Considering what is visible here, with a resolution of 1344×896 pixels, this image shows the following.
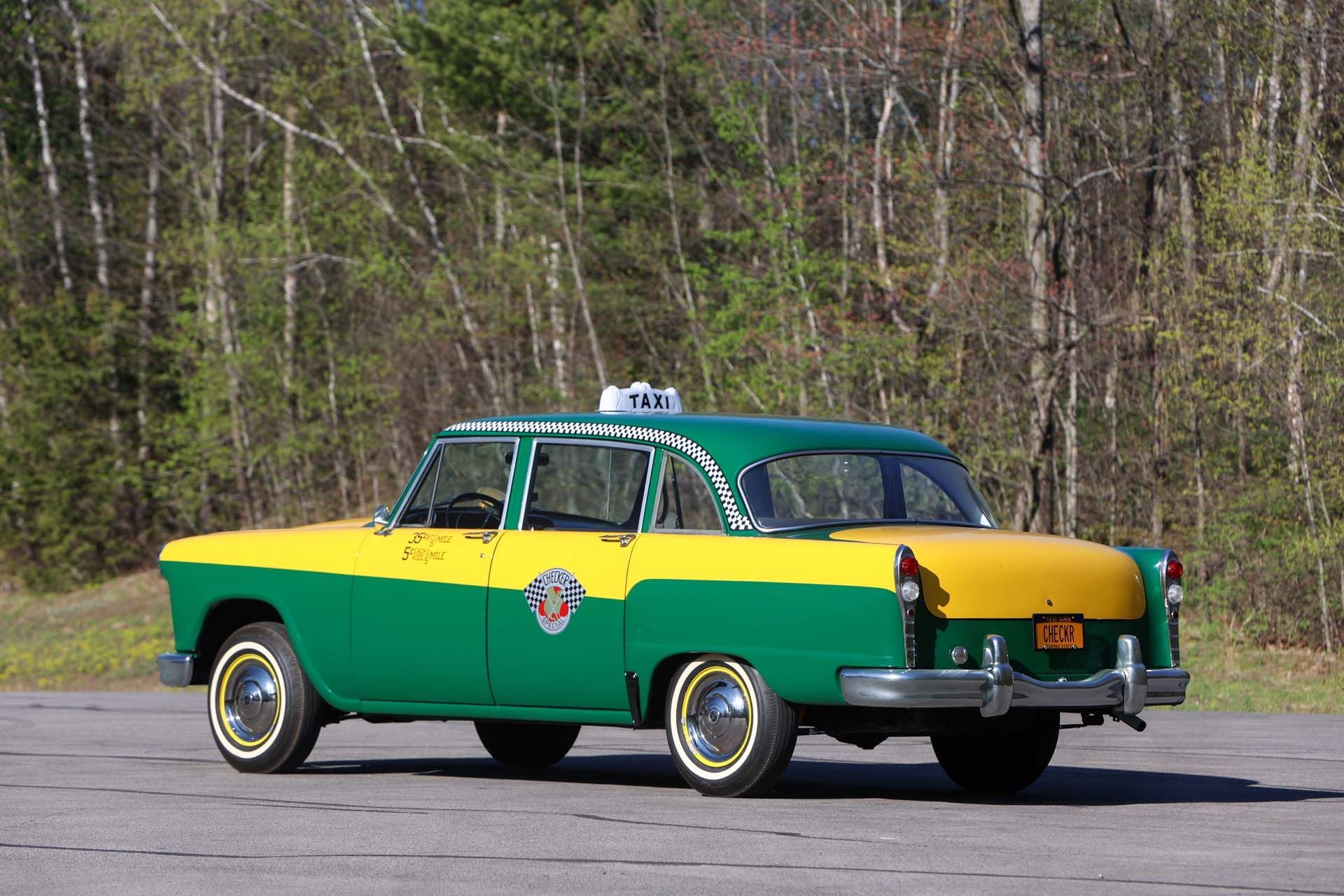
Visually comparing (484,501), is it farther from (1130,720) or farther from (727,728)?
(1130,720)

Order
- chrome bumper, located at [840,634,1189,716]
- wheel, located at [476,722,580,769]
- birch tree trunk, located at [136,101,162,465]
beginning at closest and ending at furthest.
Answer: chrome bumper, located at [840,634,1189,716] → wheel, located at [476,722,580,769] → birch tree trunk, located at [136,101,162,465]

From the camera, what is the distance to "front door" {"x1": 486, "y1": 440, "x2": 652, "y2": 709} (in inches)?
379

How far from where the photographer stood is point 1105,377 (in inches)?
1013

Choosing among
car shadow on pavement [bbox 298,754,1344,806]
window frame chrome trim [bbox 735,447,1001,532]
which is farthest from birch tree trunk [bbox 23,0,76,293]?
window frame chrome trim [bbox 735,447,1001,532]

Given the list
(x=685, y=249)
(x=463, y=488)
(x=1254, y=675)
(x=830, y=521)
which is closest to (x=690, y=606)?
(x=830, y=521)

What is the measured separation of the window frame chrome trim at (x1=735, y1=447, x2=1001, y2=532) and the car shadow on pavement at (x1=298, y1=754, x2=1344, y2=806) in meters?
1.26

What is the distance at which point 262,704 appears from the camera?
11.0m

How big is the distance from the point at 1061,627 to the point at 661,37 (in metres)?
23.5

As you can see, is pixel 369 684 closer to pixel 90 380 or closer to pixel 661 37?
pixel 661 37

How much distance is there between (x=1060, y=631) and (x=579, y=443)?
8.43 ft

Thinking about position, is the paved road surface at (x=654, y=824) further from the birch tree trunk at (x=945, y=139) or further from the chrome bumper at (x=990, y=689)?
the birch tree trunk at (x=945, y=139)

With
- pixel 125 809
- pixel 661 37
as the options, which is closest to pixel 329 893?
pixel 125 809

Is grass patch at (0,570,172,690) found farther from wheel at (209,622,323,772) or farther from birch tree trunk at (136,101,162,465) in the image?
wheel at (209,622,323,772)

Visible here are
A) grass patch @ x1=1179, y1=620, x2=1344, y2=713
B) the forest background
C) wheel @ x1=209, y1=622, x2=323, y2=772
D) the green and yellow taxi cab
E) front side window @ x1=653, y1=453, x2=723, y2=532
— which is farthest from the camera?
the forest background
